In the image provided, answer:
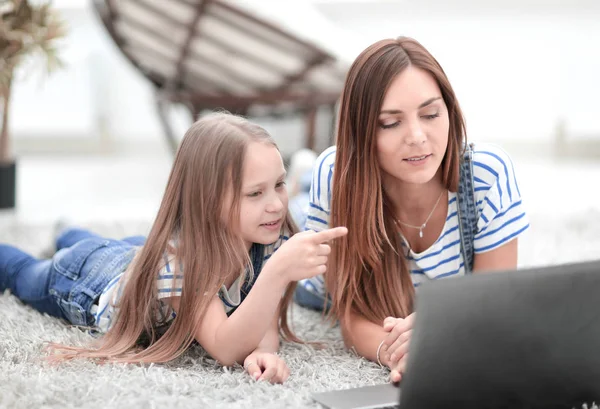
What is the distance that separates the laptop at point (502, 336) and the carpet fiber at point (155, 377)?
0.65ft

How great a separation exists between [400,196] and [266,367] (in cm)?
39

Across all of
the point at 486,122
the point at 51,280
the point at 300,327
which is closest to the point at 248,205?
the point at 300,327

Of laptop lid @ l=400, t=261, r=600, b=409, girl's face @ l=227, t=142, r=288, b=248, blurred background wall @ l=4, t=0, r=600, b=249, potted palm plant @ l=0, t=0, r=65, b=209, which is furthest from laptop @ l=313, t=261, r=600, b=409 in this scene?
blurred background wall @ l=4, t=0, r=600, b=249

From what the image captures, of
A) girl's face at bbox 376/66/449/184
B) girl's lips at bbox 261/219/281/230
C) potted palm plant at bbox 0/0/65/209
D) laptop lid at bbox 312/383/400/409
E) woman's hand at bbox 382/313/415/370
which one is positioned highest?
potted palm plant at bbox 0/0/65/209

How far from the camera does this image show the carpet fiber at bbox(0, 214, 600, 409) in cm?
92

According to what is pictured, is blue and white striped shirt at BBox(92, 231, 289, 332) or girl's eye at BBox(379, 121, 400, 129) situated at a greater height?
girl's eye at BBox(379, 121, 400, 129)

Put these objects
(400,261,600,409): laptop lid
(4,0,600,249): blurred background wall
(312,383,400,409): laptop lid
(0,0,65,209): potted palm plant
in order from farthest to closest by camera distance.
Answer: (4,0,600,249): blurred background wall < (0,0,65,209): potted palm plant < (312,383,400,409): laptop lid < (400,261,600,409): laptop lid

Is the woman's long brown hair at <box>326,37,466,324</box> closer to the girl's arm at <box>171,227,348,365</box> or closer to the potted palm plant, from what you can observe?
the girl's arm at <box>171,227,348,365</box>

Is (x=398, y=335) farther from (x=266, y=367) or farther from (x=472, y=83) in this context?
(x=472, y=83)

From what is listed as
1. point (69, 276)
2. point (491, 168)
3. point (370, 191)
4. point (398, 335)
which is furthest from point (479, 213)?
point (69, 276)

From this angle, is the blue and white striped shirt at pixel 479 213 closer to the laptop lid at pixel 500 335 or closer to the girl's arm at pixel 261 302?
the girl's arm at pixel 261 302

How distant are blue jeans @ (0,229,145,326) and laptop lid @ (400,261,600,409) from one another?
704 millimetres

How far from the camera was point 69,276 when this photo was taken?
139cm

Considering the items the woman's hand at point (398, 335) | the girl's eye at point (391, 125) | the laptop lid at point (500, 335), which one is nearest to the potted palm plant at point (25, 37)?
the girl's eye at point (391, 125)
